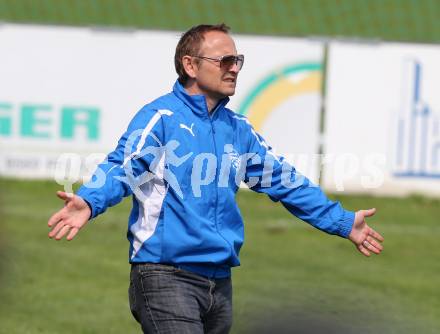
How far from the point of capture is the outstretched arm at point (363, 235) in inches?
196

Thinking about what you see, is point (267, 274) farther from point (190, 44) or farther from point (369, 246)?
point (190, 44)

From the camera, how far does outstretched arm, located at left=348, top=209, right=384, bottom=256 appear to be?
196 inches

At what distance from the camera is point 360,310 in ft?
24.7

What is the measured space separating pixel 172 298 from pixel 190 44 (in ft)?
3.88

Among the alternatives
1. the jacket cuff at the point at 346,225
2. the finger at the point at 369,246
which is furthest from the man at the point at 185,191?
the finger at the point at 369,246

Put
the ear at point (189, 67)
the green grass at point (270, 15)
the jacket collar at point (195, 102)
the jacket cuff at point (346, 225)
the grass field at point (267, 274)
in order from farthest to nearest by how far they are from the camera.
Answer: the green grass at point (270, 15) < the grass field at point (267, 274) < the jacket cuff at point (346, 225) < the ear at point (189, 67) < the jacket collar at point (195, 102)

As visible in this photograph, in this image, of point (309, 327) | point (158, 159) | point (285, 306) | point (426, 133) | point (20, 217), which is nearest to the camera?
point (158, 159)

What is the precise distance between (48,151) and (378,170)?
3.93 m

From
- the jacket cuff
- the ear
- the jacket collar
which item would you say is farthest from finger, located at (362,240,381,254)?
the ear

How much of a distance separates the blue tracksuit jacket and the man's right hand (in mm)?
114

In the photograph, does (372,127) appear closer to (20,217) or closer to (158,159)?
(20,217)

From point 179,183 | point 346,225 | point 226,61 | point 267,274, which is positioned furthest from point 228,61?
point 267,274

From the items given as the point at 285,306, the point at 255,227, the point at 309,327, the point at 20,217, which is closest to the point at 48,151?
the point at 20,217

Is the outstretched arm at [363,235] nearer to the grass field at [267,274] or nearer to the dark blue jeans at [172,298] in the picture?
the dark blue jeans at [172,298]
